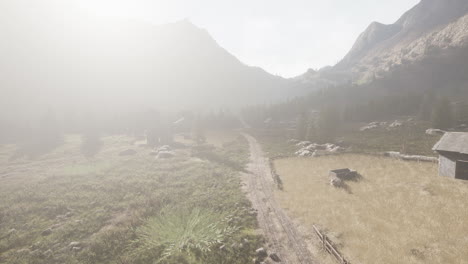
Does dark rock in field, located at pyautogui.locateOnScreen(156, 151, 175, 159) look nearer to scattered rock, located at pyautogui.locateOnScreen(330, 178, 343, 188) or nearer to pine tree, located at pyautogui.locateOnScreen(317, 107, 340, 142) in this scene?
scattered rock, located at pyautogui.locateOnScreen(330, 178, 343, 188)

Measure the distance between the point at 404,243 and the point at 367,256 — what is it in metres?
3.40

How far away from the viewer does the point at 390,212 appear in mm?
20531

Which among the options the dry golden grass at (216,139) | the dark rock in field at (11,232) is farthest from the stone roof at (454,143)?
the dry golden grass at (216,139)

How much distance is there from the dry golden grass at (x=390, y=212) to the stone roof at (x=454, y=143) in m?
3.80

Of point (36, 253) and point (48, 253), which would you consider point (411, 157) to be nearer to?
point (48, 253)

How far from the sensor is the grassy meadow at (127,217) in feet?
55.9

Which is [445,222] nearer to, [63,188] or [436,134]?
[63,188]

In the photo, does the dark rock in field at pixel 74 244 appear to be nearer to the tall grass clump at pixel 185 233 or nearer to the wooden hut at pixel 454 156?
the tall grass clump at pixel 185 233

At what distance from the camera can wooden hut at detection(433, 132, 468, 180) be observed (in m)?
25.8

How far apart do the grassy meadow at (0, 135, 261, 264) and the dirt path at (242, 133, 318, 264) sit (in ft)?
4.19

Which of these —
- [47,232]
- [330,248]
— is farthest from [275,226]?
[47,232]

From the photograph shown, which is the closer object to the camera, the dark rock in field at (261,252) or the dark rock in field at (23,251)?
the dark rock in field at (261,252)

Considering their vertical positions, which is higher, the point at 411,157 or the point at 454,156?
the point at 454,156

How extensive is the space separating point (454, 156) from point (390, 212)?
14472 millimetres
